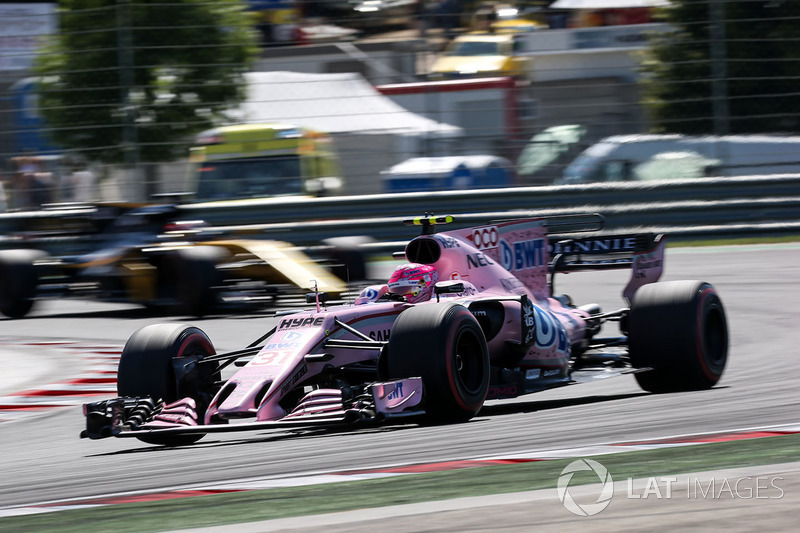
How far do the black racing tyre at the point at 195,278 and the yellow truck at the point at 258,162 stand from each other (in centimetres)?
333

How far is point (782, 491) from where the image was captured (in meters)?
4.19

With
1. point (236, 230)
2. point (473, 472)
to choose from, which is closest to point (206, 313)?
point (236, 230)

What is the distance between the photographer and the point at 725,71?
1592 centimetres

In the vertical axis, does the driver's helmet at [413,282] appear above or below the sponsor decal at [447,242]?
below

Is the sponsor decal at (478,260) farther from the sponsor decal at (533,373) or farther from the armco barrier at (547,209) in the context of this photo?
the armco barrier at (547,209)

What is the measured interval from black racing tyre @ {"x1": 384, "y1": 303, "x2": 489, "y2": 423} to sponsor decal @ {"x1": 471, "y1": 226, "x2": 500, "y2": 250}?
140 centimetres

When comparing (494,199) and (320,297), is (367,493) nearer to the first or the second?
(320,297)

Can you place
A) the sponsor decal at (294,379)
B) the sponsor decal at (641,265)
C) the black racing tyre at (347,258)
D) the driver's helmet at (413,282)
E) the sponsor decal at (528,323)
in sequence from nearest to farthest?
the sponsor decal at (294,379) → the driver's helmet at (413,282) → the sponsor decal at (528,323) → the sponsor decal at (641,265) → the black racing tyre at (347,258)

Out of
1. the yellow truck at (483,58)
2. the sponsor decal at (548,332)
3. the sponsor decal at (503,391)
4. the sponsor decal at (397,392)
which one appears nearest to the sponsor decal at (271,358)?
the sponsor decal at (397,392)

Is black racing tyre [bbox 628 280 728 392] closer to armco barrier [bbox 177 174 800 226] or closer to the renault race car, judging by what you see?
the renault race car

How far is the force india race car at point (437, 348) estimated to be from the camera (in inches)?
245

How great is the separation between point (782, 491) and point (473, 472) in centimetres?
125

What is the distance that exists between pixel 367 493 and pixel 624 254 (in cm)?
441

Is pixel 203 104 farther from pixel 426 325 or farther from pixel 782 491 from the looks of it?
pixel 782 491
